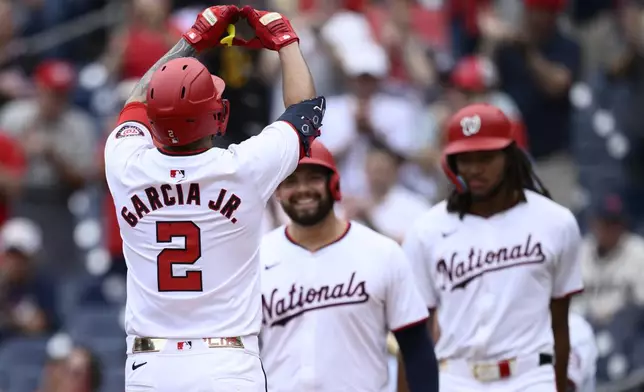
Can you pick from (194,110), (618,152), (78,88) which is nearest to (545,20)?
(618,152)

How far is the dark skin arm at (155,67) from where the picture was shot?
18.4 ft

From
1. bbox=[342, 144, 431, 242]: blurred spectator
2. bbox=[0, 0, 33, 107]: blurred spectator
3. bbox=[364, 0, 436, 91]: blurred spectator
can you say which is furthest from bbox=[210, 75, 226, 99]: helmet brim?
bbox=[0, 0, 33, 107]: blurred spectator

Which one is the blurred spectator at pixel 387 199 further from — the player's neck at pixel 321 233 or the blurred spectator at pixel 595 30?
the player's neck at pixel 321 233

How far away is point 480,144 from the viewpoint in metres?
7.10

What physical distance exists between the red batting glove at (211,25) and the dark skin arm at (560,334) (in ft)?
8.02

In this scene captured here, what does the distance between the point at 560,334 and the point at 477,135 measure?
1.12 m

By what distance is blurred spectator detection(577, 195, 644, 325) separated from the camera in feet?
34.9

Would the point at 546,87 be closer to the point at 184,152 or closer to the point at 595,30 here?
the point at 595,30

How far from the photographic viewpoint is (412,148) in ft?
38.9

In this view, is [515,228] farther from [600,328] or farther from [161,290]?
[600,328]

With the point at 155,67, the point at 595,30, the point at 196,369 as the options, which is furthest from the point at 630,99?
the point at 196,369

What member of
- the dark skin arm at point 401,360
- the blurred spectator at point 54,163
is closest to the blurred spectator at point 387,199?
the blurred spectator at point 54,163

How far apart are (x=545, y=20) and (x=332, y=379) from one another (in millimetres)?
5857

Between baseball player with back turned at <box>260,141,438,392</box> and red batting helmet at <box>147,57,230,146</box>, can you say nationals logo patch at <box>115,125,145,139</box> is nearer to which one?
red batting helmet at <box>147,57,230,146</box>
